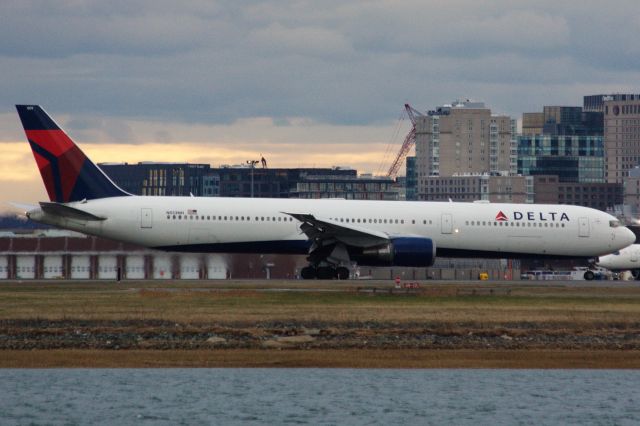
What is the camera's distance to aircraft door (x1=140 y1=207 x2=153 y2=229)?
6806cm

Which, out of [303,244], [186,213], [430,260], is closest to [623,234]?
[430,260]

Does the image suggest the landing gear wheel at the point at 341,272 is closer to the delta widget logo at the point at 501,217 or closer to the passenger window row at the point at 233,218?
the passenger window row at the point at 233,218

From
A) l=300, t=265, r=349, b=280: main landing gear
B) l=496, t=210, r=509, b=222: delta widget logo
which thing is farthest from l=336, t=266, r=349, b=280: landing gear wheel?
l=496, t=210, r=509, b=222: delta widget logo

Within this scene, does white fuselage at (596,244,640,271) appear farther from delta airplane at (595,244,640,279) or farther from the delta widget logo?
the delta widget logo

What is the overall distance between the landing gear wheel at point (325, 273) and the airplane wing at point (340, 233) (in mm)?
2088

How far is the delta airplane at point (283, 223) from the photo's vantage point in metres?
67.8

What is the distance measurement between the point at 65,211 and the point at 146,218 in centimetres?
398

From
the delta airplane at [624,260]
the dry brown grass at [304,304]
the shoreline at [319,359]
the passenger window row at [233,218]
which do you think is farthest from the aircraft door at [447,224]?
the shoreline at [319,359]

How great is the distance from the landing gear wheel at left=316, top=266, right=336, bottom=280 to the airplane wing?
2.09 meters

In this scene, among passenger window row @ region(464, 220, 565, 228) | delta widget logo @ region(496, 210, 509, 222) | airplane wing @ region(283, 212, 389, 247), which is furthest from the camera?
delta widget logo @ region(496, 210, 509, 222)

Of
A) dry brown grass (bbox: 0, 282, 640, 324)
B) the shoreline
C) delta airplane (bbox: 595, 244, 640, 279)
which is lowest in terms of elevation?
the shoreline

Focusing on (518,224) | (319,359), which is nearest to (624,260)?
(518,224)

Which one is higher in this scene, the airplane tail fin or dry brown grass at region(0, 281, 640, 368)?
the airplane tail fin

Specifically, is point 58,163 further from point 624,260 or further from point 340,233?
point 624,260
